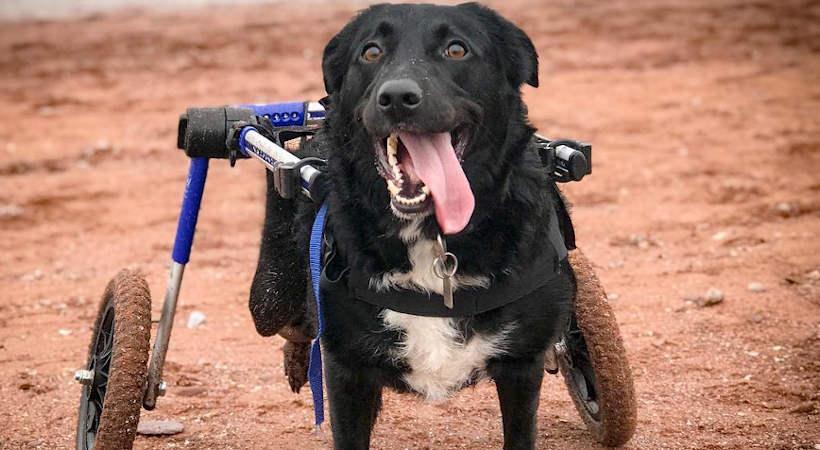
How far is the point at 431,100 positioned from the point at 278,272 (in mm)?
1068

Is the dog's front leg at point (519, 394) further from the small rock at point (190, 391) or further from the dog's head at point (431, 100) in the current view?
the small rock at point (190, 391)

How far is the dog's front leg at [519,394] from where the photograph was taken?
2670 mm

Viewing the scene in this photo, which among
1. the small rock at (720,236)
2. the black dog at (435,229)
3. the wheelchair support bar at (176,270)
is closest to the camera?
the black dog at (435,229)

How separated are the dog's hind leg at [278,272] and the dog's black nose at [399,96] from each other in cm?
89

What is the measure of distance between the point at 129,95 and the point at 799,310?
6961 mm

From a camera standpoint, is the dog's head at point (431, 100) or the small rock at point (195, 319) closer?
the dog's head at point (431, 100)

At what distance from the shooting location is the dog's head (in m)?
2.45

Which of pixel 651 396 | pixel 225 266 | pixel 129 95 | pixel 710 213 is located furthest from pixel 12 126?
pixel 651 396

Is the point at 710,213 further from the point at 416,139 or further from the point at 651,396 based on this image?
the point at 416,139

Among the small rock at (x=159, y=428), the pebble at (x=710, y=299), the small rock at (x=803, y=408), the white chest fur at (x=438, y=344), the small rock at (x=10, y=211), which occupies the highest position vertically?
the white chest fur at (x=438, y=344)

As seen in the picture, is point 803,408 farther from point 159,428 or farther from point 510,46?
point 159,428

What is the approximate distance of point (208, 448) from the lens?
3504mm

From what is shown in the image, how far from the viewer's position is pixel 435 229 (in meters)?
2.58

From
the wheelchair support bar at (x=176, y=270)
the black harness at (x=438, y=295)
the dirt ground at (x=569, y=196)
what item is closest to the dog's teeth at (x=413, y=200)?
the black harness at (x=438, y=295)
